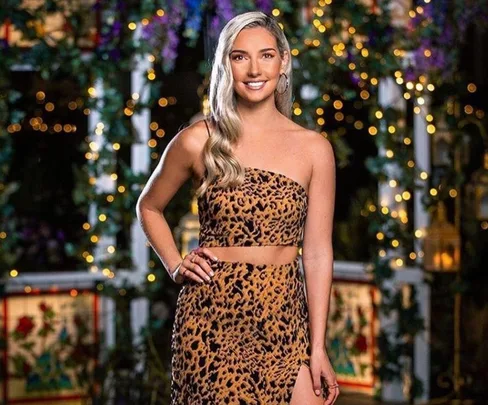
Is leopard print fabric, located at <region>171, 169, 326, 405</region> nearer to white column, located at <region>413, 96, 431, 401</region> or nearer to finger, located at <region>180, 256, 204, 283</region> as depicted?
finger, located at <region>180, 256, 204, 283</region>

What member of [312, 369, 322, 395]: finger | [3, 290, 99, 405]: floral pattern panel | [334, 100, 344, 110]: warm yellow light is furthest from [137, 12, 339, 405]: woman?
[334, 100, 344, 110]: warm yellow light

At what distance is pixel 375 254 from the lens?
6.09m

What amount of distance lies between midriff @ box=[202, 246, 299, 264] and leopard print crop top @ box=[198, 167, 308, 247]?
13 mm

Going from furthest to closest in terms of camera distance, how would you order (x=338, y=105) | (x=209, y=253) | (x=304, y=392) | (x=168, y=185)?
(x=338, y=105) < (x=168, y=185) < (x=209, y=253) < (x=304, y=392)

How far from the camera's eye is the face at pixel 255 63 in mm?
2939

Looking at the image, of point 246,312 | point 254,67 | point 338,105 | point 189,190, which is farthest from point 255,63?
point 338,105

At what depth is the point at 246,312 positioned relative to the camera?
9.61 feet

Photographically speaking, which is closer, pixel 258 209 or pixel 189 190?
pixel 258 209

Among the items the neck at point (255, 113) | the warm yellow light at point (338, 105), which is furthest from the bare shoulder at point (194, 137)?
the warm yellow light at point (338, 105)

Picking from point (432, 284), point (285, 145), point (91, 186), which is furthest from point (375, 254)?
point (285, 145)

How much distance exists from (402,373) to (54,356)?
1.85 m

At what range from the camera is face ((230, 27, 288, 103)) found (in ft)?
9.64

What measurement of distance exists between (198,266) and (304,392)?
1.35 feet

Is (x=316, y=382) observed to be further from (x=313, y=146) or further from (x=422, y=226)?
(x=422, y=226)
